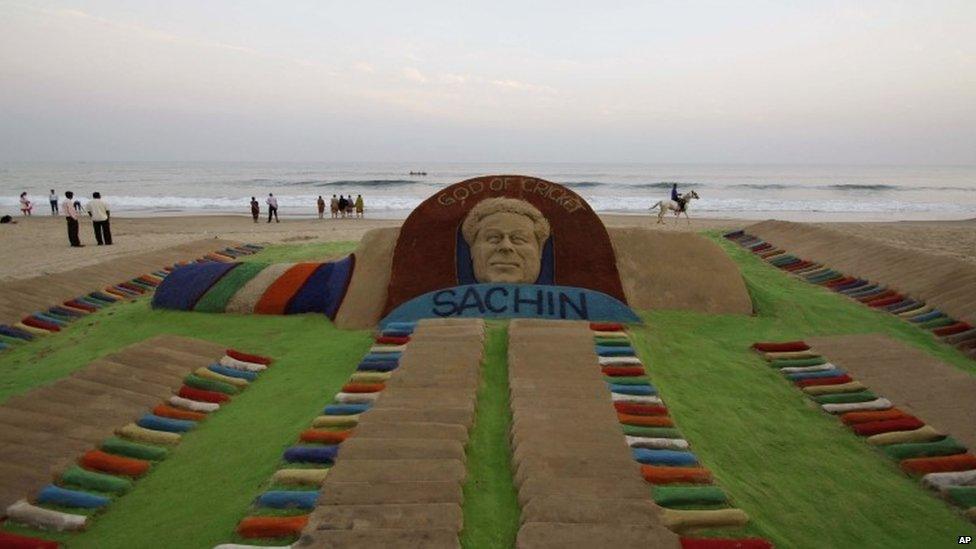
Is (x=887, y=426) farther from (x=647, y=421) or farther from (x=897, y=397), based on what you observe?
(x=647, y=421)

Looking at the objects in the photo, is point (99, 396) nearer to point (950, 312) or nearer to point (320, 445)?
point (320, 445)

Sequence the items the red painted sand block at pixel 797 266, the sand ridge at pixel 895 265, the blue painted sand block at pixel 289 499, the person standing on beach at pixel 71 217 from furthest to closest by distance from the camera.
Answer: the person standing on beach at pixel 71 217
the red painted sand block at pixel 797 266
the sand ridge at pixel 895 265
the blue painted sand block at pixel 289 499

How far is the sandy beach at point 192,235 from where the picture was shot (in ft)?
48.9

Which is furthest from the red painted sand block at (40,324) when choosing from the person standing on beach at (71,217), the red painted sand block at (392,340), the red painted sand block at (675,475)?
the red painted sand block at (675,475)

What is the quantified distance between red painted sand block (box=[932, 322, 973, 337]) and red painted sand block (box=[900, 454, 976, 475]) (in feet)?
13.9

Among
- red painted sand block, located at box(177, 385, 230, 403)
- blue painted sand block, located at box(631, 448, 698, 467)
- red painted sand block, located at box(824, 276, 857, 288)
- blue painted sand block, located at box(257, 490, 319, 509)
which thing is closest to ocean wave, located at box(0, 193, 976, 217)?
red painted sand block, located at box(824, 276, 857, 288)

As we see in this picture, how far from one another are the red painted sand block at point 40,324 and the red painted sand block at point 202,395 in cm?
411

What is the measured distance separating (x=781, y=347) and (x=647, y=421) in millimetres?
3118

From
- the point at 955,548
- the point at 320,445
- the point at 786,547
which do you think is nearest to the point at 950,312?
the point at 955,548

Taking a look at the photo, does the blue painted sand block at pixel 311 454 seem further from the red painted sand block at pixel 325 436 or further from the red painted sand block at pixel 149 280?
the red painted sand block at pixel 149 280

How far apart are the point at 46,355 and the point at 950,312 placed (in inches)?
455

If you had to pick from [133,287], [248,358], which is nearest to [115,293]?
[133,287]

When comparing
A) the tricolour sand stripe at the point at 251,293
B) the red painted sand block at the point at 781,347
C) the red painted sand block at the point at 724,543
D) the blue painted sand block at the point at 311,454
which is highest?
the tricolour sand stripe at the point at 251,293

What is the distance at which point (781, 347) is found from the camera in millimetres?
7352
